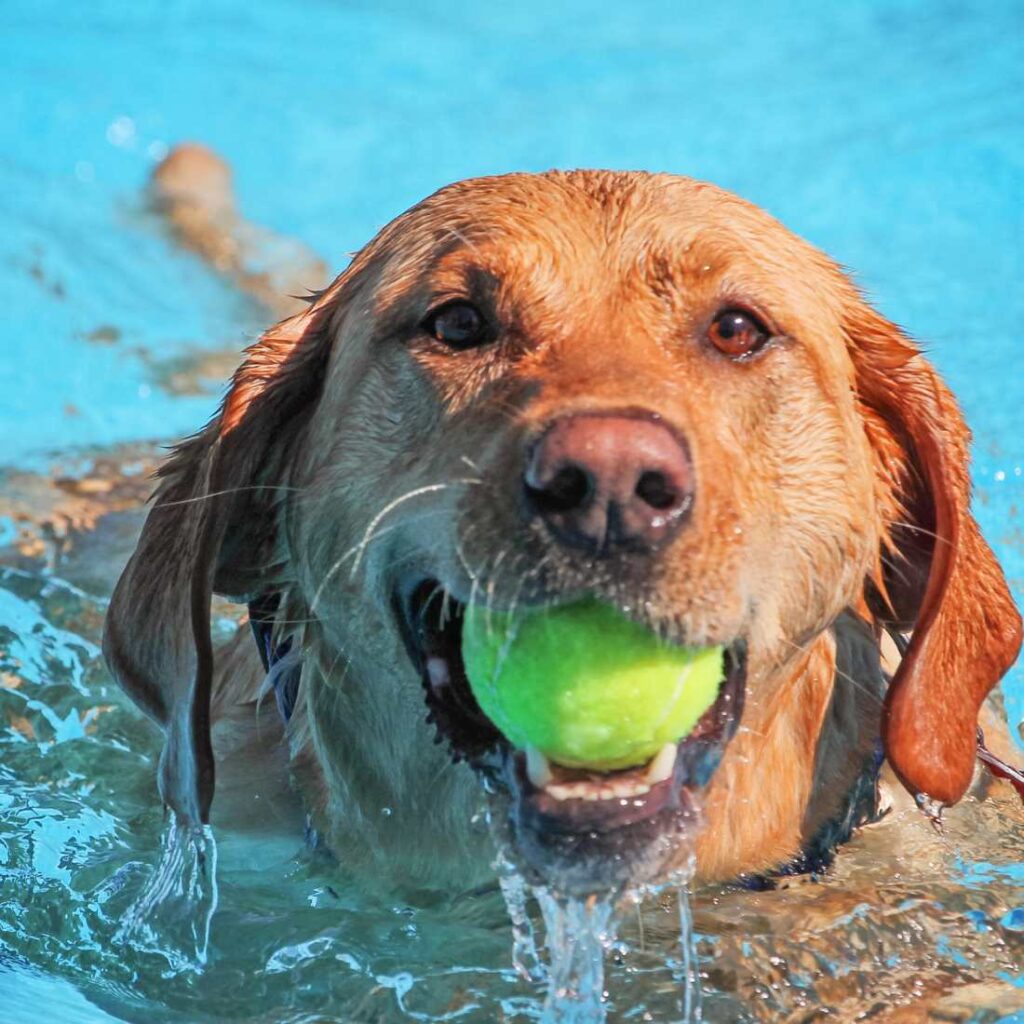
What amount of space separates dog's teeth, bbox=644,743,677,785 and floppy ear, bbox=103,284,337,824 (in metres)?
1.04

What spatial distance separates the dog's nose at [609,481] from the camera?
263 centimetres

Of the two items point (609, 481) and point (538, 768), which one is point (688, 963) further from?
point (609, 481)

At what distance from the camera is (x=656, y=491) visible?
2701mm

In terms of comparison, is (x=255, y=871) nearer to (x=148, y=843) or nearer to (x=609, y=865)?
(x=148, y=843)

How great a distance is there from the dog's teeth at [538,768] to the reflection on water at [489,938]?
283 millimetres

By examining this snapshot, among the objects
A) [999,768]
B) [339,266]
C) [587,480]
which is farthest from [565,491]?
[339,266]

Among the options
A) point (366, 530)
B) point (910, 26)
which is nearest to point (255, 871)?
point (366, 530)

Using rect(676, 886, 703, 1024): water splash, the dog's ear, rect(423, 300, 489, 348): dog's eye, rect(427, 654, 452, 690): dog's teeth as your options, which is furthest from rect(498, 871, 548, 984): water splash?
rect(423, 300, 489, 348): dog's eye

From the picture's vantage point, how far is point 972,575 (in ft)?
11.7

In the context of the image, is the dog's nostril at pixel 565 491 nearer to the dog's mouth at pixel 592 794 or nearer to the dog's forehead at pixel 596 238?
the dog's mouth at pixel 592 794

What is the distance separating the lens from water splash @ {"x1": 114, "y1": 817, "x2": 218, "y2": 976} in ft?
12.3

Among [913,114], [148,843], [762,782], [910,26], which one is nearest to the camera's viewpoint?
[762,782]

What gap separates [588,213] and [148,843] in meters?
1.93

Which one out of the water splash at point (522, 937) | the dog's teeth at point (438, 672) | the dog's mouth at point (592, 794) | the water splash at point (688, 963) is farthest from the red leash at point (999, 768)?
the dog's teeth at point (438, 672)
